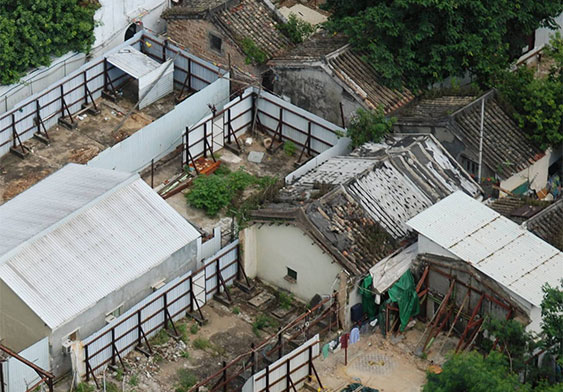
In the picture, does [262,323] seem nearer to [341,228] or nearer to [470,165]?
[341,228]

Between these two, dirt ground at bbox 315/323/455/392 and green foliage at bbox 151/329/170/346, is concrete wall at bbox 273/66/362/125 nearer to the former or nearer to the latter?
dirt ground at bbox 315/323/455/392

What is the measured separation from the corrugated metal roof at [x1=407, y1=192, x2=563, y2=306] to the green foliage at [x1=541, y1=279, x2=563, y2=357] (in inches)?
104

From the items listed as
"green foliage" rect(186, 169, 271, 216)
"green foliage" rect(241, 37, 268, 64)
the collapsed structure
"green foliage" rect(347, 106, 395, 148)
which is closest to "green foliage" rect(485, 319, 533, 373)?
the collapsed structure

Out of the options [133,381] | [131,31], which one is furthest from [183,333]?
[131,31]

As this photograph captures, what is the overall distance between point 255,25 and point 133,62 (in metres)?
4.90

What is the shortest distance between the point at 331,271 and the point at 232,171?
8336 millimetres

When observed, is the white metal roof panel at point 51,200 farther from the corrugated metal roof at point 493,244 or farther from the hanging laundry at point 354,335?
the corrugated metal roof at point 493,244

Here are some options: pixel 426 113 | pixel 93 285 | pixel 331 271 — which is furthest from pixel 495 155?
pixel 93 285

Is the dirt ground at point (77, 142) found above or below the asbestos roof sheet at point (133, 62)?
below

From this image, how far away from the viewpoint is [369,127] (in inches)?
2157

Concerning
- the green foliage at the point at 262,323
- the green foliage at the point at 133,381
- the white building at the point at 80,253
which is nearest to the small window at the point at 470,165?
the green foliage at the point at 262,323

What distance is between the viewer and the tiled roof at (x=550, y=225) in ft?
165

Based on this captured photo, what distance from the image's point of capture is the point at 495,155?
54.6 m

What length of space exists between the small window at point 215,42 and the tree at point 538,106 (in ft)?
36.4
